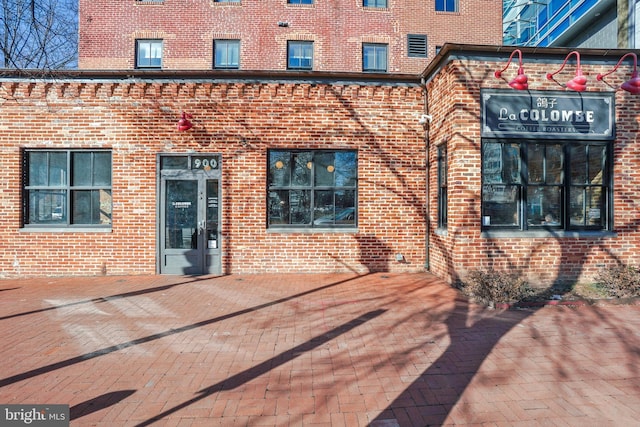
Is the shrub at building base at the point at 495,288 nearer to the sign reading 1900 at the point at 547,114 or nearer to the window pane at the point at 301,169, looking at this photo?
the sign reading 1900 at the point at 547,114

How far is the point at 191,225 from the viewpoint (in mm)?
8492

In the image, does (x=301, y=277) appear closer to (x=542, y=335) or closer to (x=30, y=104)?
(x=542, y=335)

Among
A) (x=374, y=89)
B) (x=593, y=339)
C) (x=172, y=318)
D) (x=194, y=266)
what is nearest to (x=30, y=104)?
(x=194, y=266)

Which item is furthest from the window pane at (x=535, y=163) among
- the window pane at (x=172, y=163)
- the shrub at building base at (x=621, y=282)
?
the window pane at (x=172, y=163)

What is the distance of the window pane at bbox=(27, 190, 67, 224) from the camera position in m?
8.44

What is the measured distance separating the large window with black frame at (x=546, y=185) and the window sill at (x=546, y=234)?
0.13 metres

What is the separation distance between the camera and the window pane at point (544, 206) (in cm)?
740

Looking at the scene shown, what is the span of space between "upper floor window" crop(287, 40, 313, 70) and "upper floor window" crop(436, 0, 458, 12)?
6.22 metres

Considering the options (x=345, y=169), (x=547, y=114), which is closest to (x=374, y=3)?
→ (x=345, y=169)

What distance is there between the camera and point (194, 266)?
8.50 m

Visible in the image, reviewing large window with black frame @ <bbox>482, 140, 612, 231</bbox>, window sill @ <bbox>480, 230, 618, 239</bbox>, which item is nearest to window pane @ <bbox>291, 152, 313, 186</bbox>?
large window with black frame @ <bbox>482, 140, 612, 231</bbox>

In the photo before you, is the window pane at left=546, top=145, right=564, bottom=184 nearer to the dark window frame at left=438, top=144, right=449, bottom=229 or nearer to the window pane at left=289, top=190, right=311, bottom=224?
the dark window frame at left=438, top=144, right=449, bottom=229

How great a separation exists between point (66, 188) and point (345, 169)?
6.45 meters

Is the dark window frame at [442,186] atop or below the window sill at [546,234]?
atop
